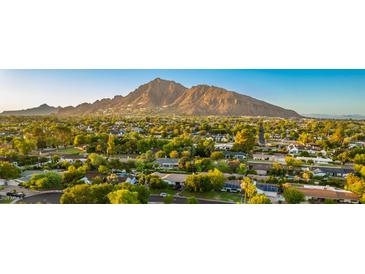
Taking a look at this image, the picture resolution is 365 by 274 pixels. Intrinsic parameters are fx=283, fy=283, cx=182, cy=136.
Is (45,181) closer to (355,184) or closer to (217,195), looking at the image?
(217,195)

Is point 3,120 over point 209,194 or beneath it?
over

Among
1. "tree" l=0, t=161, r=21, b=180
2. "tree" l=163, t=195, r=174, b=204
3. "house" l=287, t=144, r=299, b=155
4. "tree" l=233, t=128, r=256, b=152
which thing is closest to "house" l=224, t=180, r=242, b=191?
"tree" l=163, t=195, r=174, b=204

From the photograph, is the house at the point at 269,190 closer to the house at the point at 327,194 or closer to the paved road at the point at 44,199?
the house at the point at 327,194

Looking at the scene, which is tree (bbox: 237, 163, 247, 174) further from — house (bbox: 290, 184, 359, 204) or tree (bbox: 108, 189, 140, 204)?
tree (bbox: 108, 189, 140, 204)

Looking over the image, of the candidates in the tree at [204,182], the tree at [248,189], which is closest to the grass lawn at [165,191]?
the tree at [204,182]
